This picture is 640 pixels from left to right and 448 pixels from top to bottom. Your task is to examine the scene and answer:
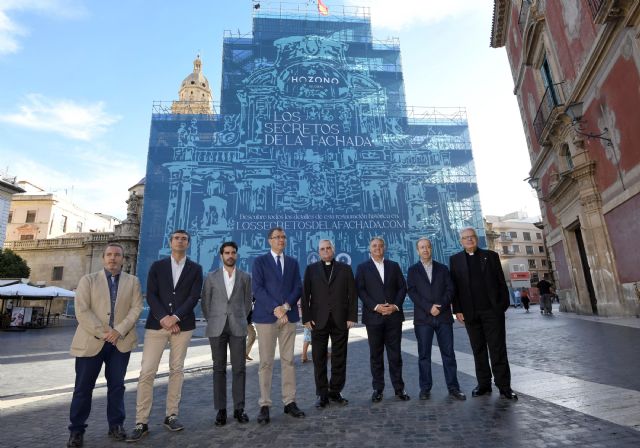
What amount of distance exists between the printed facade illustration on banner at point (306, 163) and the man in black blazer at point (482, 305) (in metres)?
17.5

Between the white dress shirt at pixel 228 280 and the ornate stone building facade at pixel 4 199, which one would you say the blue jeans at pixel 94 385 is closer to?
the white dress shirt at pixel 228 280

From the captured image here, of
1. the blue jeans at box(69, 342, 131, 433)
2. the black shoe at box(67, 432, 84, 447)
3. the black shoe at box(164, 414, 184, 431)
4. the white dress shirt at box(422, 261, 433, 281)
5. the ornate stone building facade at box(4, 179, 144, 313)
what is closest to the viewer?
the black shoe at box(67, 432, 84, 447)

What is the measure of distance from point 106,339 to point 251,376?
270 cm

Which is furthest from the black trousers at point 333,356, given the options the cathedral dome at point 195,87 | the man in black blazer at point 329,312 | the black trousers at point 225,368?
the cathedral dome at point 195,87

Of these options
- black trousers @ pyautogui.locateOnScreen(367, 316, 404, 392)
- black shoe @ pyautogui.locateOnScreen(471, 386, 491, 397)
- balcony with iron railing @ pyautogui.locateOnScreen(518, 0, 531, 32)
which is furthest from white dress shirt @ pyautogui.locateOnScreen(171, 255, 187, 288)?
balcony with iron railing @ pyautogui.locateOnScreen(518, 0, 531, 32)

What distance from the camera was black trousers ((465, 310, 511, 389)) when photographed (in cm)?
354

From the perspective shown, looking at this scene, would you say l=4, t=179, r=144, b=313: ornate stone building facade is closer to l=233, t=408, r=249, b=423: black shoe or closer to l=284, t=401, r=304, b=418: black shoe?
l=233, t=408, r=249, b=423: black shoe

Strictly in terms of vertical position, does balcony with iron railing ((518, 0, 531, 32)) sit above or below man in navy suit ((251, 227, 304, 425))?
above

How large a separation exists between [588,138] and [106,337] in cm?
1254

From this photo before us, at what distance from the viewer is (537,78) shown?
1356 centimetres

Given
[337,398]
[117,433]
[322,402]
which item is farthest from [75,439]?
[337,398]

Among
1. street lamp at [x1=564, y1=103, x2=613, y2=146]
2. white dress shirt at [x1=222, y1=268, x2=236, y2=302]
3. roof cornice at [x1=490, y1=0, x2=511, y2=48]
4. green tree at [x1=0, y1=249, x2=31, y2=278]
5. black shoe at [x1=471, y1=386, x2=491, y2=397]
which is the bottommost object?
black shoe at [x1=471, y1=386, x2=491, y2=397]

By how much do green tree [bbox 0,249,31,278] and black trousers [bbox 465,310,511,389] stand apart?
27.9m

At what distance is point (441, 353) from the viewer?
3.77 meters
